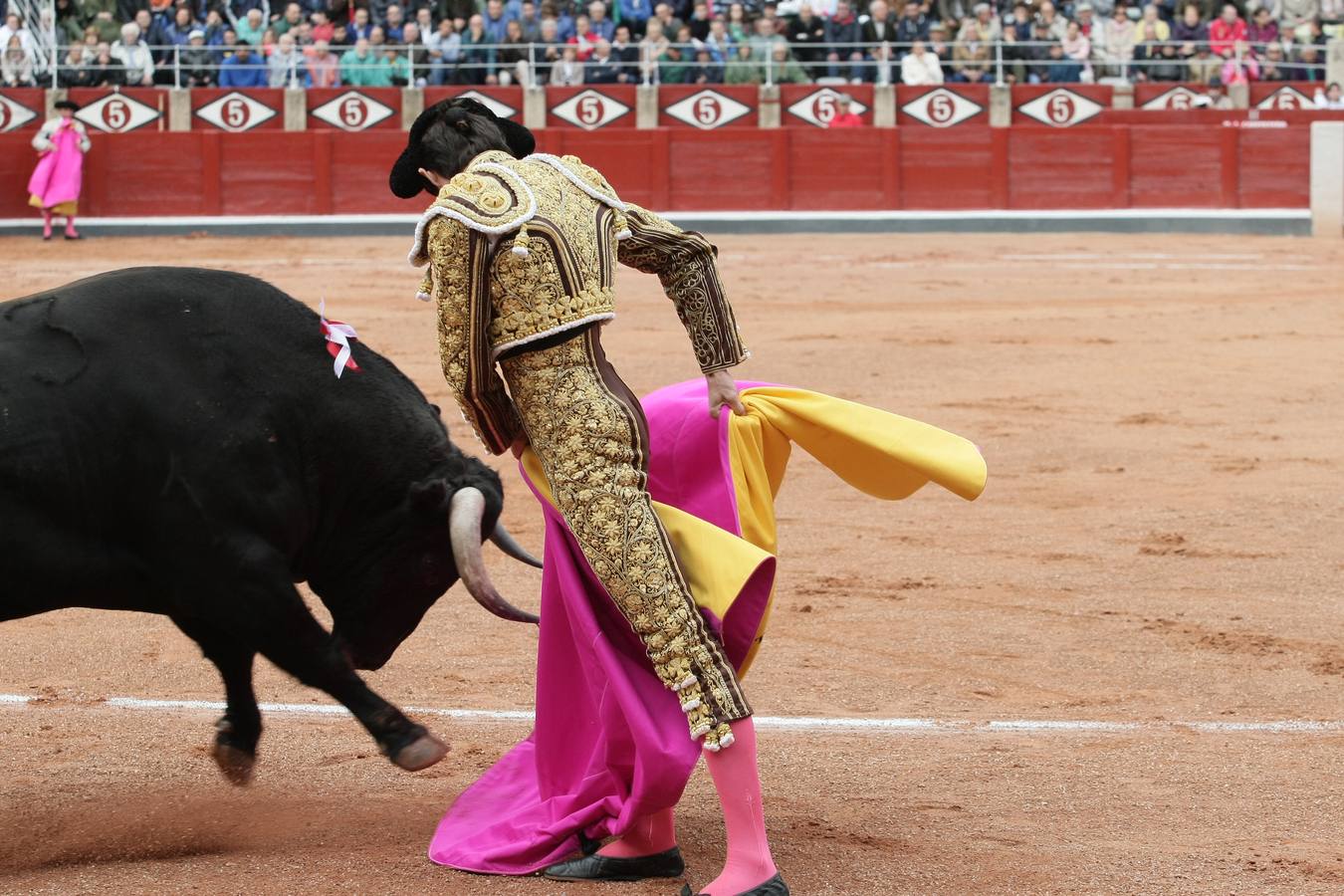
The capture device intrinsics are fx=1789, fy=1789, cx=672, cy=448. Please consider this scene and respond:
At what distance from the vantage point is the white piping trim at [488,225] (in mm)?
2689

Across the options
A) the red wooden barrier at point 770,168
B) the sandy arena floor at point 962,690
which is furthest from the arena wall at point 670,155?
the sandy arena floor at point 962,690

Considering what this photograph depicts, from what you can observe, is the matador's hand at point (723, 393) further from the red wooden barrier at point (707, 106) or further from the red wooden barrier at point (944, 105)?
the red wooden barrier at point (944, 105)

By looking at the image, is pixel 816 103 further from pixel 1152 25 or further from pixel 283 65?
pixel 283 65

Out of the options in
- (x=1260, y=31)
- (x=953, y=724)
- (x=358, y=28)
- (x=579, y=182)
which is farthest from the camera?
(x=1260, y=31)

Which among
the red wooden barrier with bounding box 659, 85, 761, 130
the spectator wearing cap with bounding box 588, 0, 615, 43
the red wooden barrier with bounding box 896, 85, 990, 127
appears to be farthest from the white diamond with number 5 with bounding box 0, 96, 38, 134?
the red wooden barrier with bounding box 896, 85, 990, 127

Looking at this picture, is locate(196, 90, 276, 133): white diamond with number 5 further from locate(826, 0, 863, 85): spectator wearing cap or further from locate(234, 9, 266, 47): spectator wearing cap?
locate(826, 0, 863, 85): spectator wearing cap

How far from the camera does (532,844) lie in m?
3.02

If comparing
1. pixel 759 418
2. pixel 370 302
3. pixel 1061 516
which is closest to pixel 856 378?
pixel 1061 516

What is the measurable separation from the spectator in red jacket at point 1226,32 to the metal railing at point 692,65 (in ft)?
0.36

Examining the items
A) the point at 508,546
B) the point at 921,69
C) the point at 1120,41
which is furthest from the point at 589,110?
the point at 508,546

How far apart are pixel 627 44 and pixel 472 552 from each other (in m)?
14.6

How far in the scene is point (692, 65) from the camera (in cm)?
1706

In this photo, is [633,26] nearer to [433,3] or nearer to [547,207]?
[433,3]

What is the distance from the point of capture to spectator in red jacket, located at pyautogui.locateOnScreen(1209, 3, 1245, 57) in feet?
57.7
